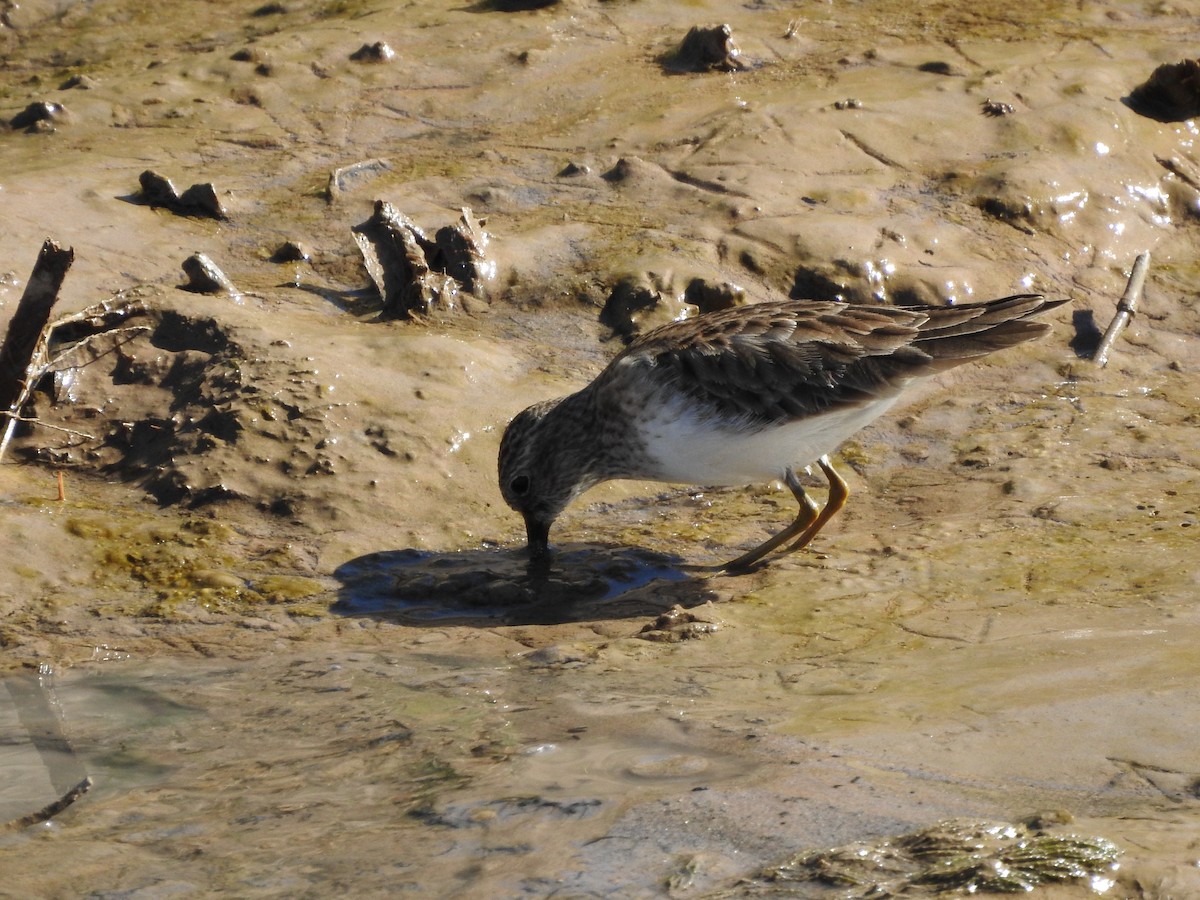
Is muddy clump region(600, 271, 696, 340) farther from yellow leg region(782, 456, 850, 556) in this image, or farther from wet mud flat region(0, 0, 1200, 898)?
yellow leg region(782, 456, 850, 556)

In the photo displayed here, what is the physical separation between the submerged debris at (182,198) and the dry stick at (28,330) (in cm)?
242

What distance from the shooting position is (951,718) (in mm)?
4398

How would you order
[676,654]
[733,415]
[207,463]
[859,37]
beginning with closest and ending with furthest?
[676,654] < [733,415] < [207,463] < [859,37]

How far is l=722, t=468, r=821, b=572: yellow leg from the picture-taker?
22.5 ft

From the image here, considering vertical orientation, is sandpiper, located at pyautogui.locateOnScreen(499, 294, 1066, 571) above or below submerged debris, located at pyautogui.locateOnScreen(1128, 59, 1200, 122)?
below

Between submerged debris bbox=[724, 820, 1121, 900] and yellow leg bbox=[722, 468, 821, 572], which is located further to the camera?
yellow leg bbox=[722, 468, 821, 572]

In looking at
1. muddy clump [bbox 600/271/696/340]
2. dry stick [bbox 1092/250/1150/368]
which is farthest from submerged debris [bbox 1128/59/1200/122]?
muddy clump [bbox 600/271/696/340]

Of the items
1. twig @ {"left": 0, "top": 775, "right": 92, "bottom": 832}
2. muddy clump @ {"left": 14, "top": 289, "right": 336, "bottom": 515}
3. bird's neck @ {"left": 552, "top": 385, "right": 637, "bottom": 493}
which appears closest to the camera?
twig @ {"left": 0, "top": 775, "right": 92, "bottom": 832}

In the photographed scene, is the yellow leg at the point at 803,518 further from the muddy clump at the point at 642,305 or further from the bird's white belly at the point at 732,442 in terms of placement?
the muddy clump at the point at 642,305

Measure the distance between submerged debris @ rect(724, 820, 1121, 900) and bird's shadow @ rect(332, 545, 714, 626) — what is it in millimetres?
2888

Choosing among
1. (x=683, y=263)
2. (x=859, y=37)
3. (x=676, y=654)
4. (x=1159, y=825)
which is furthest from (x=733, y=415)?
(x=859, y=37)

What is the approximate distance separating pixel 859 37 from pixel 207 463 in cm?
719

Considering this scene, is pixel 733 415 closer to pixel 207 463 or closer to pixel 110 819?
pixel 207 463

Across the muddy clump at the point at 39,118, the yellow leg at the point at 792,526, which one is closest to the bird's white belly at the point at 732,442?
the yellow leg at the point at 792,526
